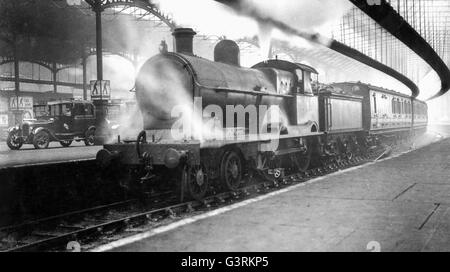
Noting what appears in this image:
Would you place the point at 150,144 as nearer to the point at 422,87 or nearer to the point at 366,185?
the point at 366,185

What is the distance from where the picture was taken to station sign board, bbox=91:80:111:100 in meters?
17.0

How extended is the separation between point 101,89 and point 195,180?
11.1m

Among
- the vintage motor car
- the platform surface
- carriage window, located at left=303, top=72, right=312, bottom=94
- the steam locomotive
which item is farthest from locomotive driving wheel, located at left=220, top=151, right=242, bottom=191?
the vintage motor car

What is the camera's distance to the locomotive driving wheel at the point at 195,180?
281 inches

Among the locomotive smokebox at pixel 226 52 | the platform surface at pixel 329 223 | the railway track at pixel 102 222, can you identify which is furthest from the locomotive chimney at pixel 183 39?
the platform surface at pixel 329 223

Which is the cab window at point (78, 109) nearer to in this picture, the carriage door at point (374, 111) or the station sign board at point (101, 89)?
the station sign board at point (101, 89)

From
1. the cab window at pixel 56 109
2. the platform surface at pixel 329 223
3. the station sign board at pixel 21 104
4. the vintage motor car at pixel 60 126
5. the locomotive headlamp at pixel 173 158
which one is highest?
the station sign board at pixel 21 104

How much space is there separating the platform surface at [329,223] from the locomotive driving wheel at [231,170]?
3.53 ft

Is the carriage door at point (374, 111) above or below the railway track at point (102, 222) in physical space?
above

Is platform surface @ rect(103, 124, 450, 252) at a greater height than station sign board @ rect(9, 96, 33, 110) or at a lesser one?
lesser

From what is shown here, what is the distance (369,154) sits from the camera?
16500mm

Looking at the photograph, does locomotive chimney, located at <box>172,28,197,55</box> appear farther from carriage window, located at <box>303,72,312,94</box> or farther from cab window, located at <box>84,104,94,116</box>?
cab window, located at <box>84,104,94,116</box>

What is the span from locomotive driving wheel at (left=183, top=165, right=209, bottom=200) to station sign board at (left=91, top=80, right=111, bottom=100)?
428 inches
